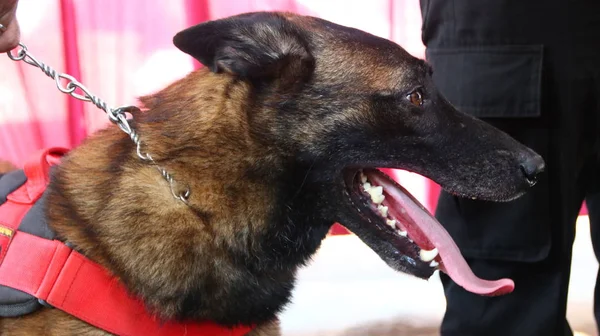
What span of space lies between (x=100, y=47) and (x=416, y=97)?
1245mm

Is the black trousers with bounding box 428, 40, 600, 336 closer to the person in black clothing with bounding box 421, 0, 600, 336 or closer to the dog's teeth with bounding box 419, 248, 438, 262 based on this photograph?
the person in black clothing with bounding box 421, 0, 600, 336

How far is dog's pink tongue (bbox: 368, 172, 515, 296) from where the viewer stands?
3.24 feet

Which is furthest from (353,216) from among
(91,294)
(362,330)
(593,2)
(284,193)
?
(362,330)

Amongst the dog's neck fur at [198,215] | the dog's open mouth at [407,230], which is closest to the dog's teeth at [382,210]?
the dog's open mouth at [407,230]

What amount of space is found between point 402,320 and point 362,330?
135 millimetres

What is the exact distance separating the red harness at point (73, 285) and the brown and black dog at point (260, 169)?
23 millimetres

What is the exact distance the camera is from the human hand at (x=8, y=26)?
2.96 ft

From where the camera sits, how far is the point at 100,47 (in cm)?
183

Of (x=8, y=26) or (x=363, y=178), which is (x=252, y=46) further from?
(x=8, y=26)

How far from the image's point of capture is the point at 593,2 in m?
1.10

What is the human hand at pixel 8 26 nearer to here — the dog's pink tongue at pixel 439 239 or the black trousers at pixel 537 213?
the dog's pink tongue at pixel 439 239

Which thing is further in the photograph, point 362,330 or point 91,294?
point 362,330

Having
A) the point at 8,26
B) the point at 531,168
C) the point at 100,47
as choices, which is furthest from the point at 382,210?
the point at 100,47

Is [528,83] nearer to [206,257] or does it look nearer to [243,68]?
[243,68]
